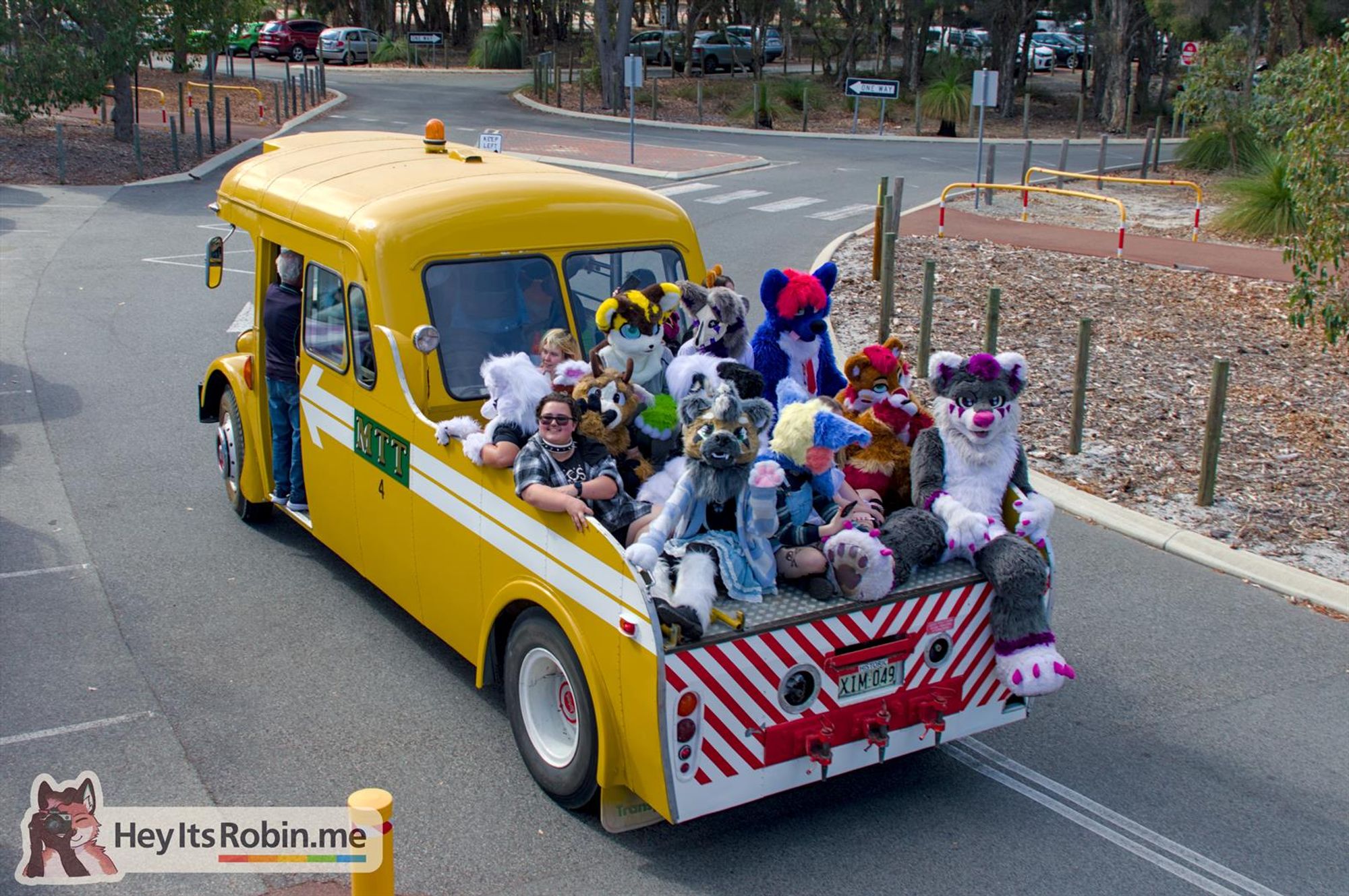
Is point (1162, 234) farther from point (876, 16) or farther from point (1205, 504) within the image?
point (876, 16)

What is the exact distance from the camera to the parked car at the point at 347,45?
5581 centimetres

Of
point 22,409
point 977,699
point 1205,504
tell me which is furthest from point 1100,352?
point 22,409

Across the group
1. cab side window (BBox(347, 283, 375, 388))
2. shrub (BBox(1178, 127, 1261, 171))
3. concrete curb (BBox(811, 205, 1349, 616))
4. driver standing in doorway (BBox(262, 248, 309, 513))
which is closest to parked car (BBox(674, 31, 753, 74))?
shrub (BBox(1178, 127, 1261, 171))

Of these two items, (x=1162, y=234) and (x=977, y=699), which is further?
(x=1162, y=234)

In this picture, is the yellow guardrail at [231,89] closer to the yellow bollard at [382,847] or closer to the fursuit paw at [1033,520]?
the fursuit paw at [1033,520]

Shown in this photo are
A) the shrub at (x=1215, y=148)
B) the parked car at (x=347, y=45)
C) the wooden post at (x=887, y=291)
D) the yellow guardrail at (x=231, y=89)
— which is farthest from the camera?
the parked car at (x=347, y=45)

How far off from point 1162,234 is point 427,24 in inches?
1970

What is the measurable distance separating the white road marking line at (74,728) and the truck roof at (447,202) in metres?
2.53

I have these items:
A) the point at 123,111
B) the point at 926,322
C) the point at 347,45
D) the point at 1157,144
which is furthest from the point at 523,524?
the point at 347,45

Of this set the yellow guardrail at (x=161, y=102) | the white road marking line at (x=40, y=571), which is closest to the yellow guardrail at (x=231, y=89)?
the yellow guardrail at (x=161, y=102)

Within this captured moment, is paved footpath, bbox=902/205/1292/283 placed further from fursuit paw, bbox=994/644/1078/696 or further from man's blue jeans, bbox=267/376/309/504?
man's blue jeans, bbox=267/376/309/504

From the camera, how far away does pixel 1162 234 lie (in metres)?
21.2

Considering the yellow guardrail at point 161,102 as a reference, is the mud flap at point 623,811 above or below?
below

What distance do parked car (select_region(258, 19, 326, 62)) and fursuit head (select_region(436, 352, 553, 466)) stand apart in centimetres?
5394
